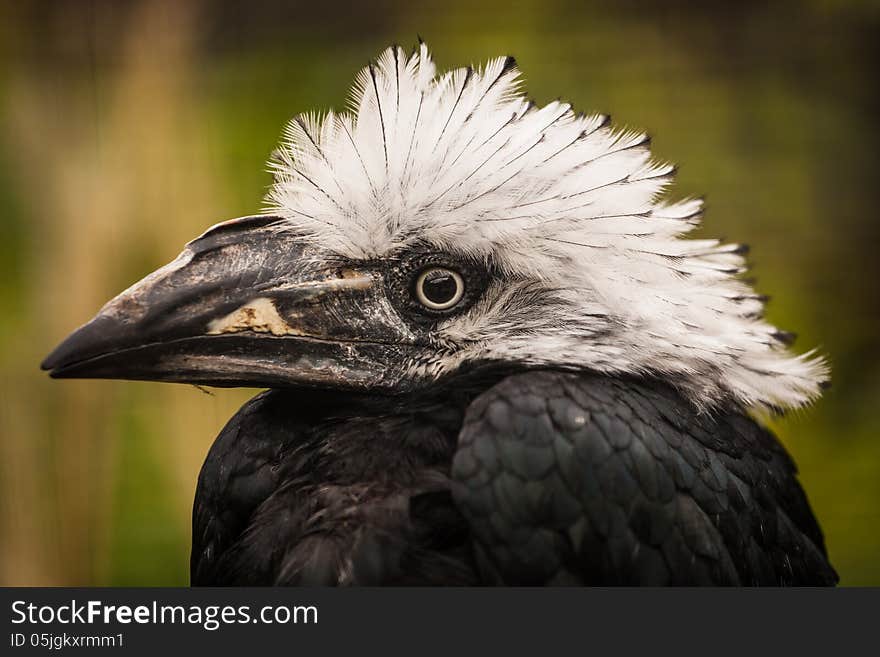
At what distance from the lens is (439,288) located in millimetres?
1085

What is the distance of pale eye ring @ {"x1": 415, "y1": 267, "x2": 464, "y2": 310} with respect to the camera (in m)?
1.08

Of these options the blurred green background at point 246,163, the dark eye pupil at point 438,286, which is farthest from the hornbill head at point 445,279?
the blurred green background at point 246,163

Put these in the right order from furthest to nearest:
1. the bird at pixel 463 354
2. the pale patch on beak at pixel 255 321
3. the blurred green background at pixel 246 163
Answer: the blurred green background at pixel 246 163
the pale patch on beak at pixel 255 321
the bird at pixel 463 354

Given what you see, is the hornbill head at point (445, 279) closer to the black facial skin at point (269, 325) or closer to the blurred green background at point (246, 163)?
the black facial skin at point (269, 325)

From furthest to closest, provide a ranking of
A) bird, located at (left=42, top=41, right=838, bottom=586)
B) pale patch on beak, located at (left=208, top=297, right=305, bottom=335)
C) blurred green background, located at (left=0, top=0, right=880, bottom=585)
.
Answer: blurred green background, located at (left=0, top=0, right=880, bottom=585) → pale patch on beak, located at (left=208, top=297, right=305, bottom=335) → bird, located at (left=42, top=41, right=838, bottom=586)

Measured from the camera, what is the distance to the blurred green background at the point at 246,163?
236cm

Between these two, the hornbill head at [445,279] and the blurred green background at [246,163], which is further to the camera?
the blurred green background at [246,163]

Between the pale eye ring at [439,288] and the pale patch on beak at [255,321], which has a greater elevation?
the pale eye ring at [439,288]

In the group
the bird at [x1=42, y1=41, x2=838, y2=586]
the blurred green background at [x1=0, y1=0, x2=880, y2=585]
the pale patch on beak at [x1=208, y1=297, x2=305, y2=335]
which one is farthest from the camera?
the blurred green background at [x1=0, y1=0, x2=880, y2=585]

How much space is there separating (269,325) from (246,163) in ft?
4.98

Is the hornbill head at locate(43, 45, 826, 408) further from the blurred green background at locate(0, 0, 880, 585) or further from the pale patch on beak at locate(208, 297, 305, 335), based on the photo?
the blurred green background at locate(0, 0, 880, 585)

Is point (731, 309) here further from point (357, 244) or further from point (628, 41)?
point (628, 41)

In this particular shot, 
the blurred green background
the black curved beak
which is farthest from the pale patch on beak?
the blurred green background

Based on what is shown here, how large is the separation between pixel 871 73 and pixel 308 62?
58.7 inches
